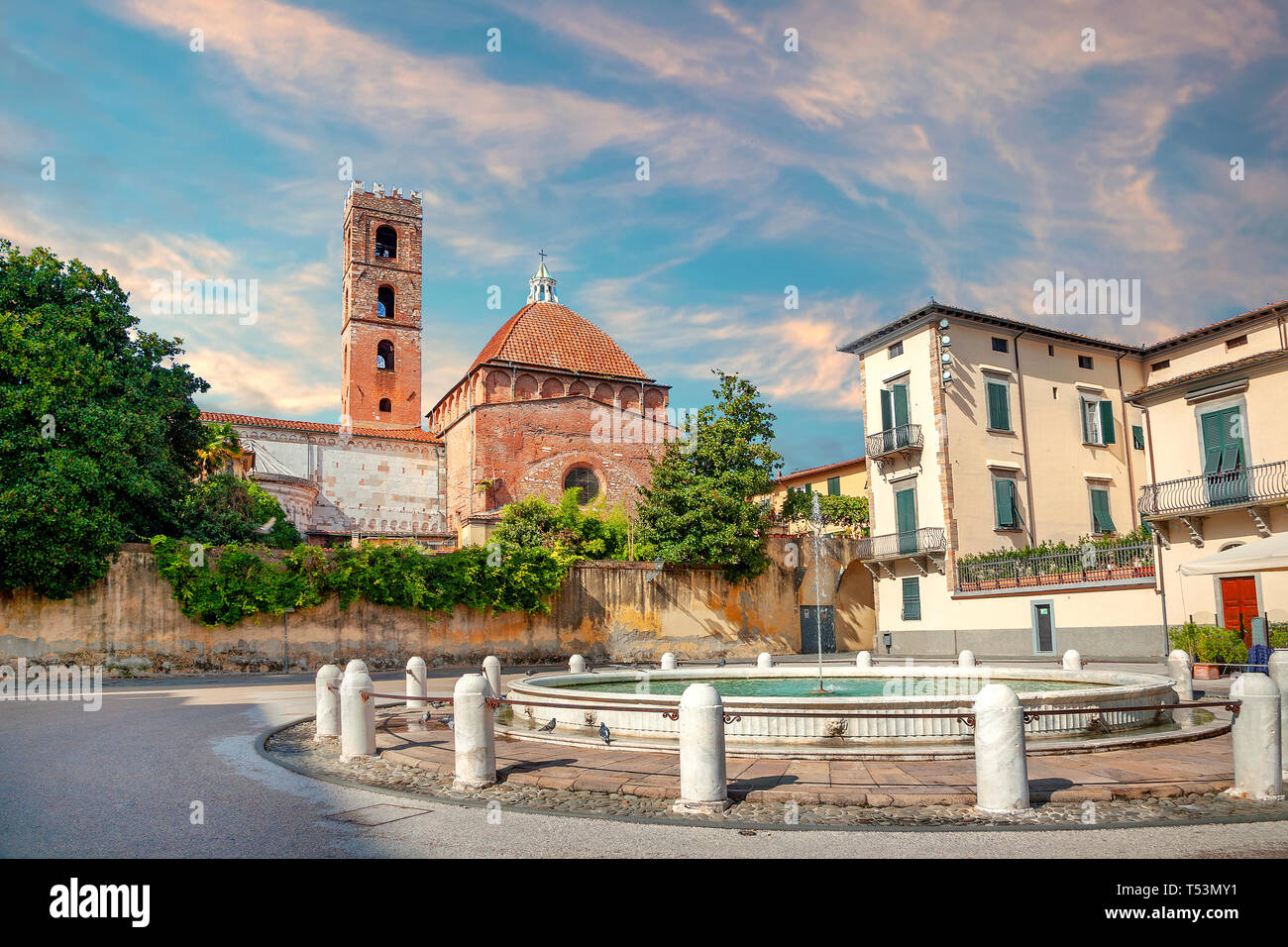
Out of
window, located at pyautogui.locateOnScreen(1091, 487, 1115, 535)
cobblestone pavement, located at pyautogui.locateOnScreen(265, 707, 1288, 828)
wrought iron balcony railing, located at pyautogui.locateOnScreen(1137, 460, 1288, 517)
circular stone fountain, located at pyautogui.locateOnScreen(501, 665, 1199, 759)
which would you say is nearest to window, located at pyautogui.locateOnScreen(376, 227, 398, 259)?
window, located at pyautogui.locateOnScreen(1091, 487, 1115, 535)

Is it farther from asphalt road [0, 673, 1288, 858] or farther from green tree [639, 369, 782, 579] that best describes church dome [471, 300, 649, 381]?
asphalt road [0, 673, 1288, 858]

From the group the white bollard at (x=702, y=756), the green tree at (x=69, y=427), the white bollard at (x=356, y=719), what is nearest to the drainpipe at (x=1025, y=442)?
the white bollard at (x=356, y=719)

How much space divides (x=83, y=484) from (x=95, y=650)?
4.25m

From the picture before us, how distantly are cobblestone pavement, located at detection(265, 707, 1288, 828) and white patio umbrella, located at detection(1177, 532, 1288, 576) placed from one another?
6.49 metres

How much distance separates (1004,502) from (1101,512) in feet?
14.0

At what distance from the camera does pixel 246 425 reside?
1671 inches

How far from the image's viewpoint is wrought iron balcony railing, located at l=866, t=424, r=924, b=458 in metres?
28.1

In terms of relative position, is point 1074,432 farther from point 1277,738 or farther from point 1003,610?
point 1277,738

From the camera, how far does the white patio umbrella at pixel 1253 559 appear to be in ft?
44.3

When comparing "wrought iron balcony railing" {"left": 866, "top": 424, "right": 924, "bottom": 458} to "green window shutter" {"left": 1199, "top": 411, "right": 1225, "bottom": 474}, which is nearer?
"green window shutter" {"left": 1199, "top": 411, "right": 1225, "bottom": 474}

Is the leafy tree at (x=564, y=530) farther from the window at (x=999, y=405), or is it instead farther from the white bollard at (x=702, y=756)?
the white bollard at (x=702, y=756)

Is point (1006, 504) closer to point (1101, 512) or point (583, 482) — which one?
point (1101, 512)
